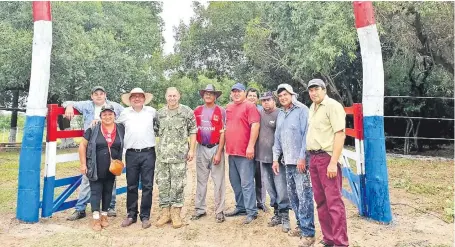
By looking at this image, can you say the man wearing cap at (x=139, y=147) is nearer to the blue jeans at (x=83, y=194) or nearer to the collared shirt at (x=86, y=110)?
the collared shirt at (x=86, y=110)

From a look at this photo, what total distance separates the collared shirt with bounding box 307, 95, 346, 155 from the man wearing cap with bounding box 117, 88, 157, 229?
1956 mm

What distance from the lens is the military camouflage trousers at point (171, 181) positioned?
4984 mm

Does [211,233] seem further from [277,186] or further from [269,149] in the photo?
[269,149]

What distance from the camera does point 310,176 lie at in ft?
13.8

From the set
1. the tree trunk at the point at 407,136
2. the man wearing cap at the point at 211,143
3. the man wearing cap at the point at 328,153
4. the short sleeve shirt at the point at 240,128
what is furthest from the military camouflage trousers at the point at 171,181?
the tree trunk at the point at 407,136

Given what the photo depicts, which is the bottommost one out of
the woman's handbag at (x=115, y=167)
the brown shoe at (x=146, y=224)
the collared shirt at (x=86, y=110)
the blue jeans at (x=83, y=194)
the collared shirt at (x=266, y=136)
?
the brown shoe at (x=146, y=224)

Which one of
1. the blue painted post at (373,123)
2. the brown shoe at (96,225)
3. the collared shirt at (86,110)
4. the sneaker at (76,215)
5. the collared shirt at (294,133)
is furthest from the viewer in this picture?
the sneaker at (76,215)

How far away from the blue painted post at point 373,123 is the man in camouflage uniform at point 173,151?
2.16 metres

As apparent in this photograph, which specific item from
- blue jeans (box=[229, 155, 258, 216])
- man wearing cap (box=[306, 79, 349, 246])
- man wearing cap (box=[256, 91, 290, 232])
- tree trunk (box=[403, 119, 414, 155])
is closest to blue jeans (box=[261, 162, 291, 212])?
man wearing cap (box=[256, 91, 290, 232])

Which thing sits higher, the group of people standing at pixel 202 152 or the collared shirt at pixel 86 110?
the collared shirt at pixel 86 110

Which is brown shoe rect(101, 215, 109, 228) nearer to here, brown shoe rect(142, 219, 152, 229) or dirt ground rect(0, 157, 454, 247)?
dirt ground rect(0, 157, 454, 247)

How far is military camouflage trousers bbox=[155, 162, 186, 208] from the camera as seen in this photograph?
4.98 meters

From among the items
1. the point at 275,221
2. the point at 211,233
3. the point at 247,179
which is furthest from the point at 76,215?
the point at 275,221

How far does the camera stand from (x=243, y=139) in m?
5.09
